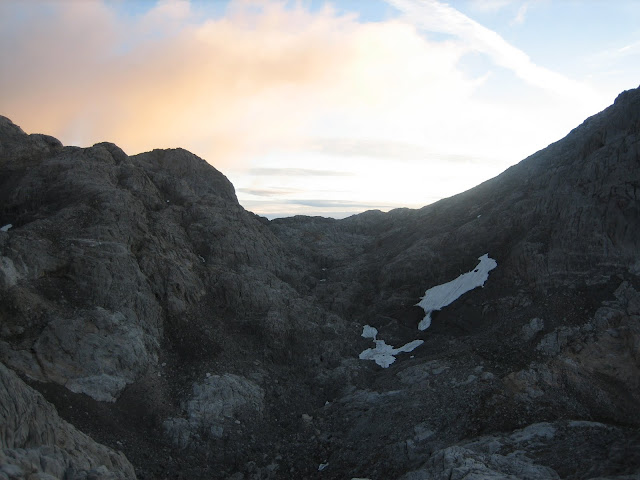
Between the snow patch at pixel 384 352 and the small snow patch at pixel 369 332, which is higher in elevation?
the small snow patch at pixel 369 332

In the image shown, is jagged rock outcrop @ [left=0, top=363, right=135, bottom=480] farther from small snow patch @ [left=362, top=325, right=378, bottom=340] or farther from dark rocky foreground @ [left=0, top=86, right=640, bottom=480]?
small snow patch @ [left=362, top=325, right=378, bottom=340]

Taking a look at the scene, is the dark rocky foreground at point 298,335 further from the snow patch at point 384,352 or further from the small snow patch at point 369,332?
the small snow patch at point 369,332

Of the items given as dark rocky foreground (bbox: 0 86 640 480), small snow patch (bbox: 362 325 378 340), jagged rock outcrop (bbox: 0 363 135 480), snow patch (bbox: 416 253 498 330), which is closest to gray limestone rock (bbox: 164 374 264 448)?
dark rocky foreground (bbox: 0 86 640 480)

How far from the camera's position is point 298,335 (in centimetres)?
3397

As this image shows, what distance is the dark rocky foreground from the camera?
20.7m

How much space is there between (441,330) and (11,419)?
85.7ft

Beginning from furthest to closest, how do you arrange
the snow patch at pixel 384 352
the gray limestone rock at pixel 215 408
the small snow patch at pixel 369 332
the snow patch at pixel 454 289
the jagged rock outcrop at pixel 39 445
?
the small snow patch at pixel 369 332
the snow patch at pixel 454 289
the snow patch at pixel 384 352
the gray limestone rock at pixel 215 408
the jagged rock outcrop at pixel 39 445

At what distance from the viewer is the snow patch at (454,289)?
35.9 metres

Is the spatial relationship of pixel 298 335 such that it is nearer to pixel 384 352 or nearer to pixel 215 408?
pixel 384 352

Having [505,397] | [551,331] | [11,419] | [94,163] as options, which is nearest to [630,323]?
[551,331]

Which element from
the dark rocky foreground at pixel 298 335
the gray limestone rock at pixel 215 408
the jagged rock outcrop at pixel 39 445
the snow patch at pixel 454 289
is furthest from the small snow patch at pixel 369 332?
the jagged rock outcrop at pixel 39 445

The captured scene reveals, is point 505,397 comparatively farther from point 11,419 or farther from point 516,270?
point 11,419

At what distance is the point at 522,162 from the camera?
47844 millimetres

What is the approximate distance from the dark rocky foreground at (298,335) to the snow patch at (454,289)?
836mm
